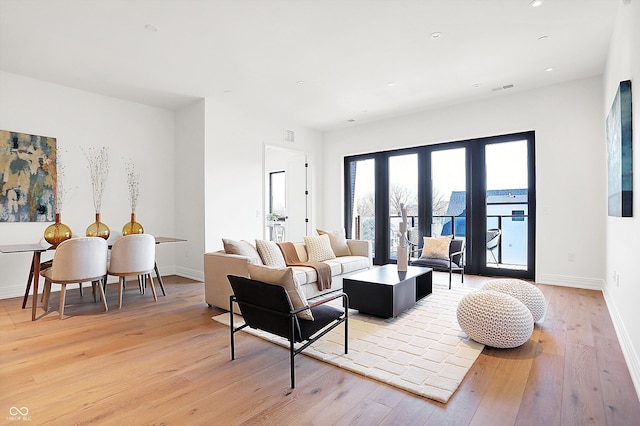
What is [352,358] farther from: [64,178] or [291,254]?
[64,178]

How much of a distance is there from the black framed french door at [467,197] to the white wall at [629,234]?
1894 mm

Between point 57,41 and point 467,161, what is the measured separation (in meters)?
5.87

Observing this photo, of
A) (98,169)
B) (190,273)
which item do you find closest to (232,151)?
(98,169)

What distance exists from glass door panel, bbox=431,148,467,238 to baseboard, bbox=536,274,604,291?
4.35ft

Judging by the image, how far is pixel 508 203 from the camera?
5.47 meters

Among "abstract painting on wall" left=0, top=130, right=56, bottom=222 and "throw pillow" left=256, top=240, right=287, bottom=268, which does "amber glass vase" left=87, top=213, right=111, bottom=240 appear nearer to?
"abstract painting on wall" left=0, top=130, right=56, bottom=222

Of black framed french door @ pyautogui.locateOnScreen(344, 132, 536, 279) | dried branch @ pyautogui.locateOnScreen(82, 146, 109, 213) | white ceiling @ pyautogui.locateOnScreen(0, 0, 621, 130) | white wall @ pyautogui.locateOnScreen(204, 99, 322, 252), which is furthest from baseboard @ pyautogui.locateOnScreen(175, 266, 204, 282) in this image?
black framed french door @ pyautogui.locateOnScreen(344, 132, 536, 279)

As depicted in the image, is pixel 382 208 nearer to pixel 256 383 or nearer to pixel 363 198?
pixel 363 198

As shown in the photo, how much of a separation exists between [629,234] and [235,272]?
11.5 ft

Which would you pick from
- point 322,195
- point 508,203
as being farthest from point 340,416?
point 322,195

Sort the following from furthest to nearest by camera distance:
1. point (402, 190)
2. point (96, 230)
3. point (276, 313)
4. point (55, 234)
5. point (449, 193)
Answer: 1. point (402, 190)
2. point (449, 193)
3. point (96, 230)
4. point (55, 234)
5. point (276, 313)

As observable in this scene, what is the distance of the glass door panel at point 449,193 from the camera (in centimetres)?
591

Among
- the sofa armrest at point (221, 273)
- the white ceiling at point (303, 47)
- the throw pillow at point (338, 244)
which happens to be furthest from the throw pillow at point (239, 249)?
the white ceiling at point (303, 47)

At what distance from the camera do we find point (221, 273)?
3736 mm
